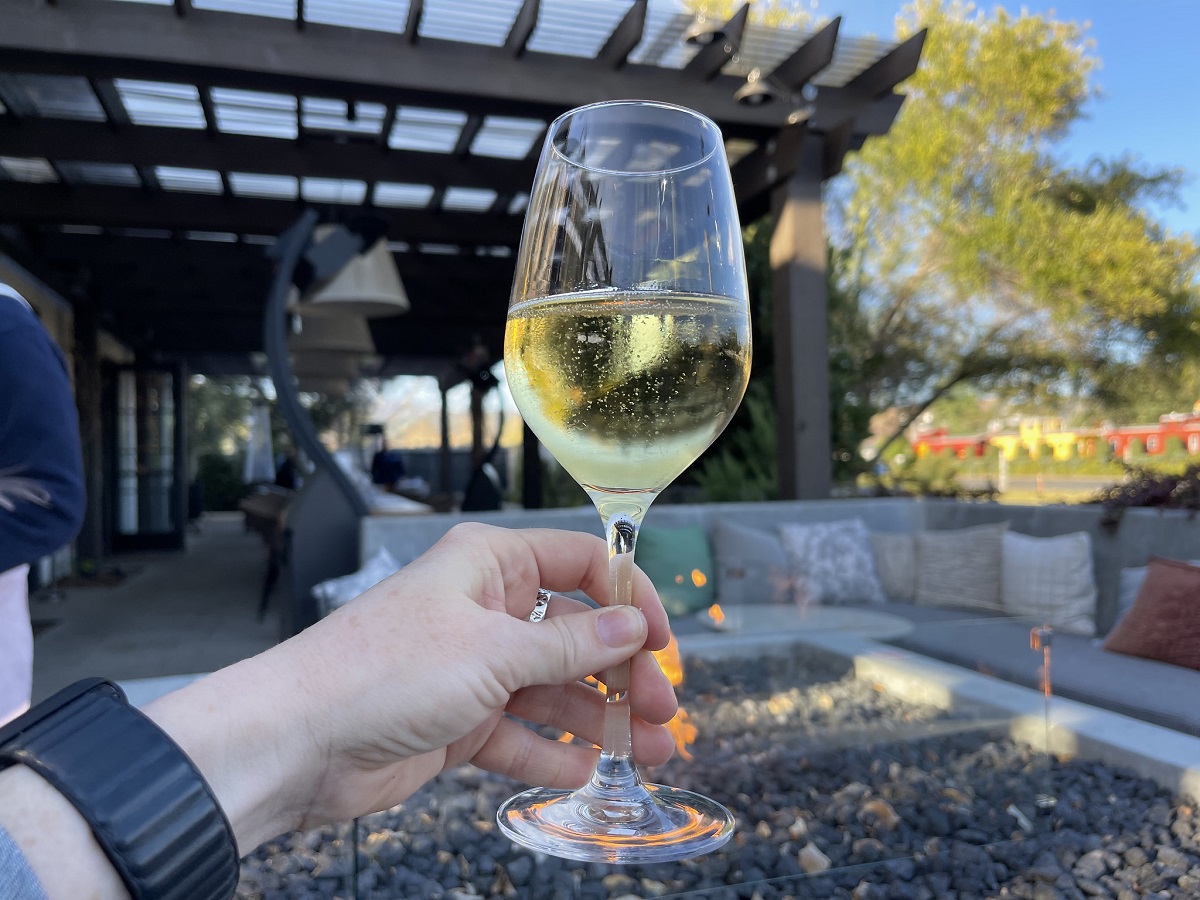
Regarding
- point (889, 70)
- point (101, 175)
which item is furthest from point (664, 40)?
point (101, 175)

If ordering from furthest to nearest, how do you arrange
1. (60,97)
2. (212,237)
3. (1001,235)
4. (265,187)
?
(1001,235) → (212,237) → (265,187) → (60,97)

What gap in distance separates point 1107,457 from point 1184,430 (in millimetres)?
8138

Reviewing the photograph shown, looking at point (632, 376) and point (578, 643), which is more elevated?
point (632, 376)

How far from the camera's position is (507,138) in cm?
698

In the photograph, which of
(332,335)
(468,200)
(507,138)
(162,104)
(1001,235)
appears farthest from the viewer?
(1001,235)

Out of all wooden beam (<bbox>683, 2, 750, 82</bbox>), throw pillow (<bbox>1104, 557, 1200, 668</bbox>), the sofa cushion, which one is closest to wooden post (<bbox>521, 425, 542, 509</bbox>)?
wooden beam (<bbox>683, 2, 750, 82</bbox>)

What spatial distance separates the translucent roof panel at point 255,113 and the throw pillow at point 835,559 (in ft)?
15.0

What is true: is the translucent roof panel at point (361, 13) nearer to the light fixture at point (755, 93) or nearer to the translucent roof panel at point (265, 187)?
the light fixture at point (755, 93)

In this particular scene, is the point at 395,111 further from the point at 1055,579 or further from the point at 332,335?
the point at 1055,579

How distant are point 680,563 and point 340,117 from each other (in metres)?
4.27

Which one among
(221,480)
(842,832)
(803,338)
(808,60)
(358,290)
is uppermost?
(808,60)

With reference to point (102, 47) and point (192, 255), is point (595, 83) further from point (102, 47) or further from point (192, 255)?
point (192, 255)

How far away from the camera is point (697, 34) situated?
4805 mm

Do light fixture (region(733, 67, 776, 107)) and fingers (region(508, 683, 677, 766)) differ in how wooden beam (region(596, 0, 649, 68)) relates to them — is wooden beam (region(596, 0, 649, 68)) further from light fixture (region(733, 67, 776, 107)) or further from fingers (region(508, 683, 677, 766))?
fingers (region(508, 683, 677, 766))
